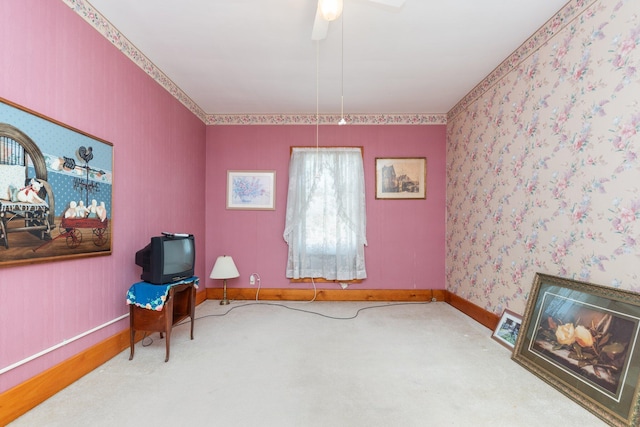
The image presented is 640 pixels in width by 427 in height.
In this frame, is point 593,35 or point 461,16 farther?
point 461,16

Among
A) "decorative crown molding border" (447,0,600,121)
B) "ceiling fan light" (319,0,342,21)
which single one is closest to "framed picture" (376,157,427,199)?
"decorative crown molding border" (447,0,600,121)

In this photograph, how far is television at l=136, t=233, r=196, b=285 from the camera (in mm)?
2387

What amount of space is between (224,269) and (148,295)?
1541 millimetres

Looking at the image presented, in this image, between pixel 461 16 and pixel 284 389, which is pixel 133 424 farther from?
pixel 461 16

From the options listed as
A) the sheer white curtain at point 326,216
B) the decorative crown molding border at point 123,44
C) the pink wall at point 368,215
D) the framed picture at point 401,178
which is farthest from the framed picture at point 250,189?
the framed picture at point 401,178

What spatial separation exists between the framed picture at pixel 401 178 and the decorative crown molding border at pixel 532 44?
3.34 feet

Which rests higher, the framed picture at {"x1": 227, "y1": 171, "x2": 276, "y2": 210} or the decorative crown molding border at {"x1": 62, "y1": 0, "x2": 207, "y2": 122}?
the decorative crown molding border at {"x1": 62, "y1": 0, "x2": 207, "y2": 122}

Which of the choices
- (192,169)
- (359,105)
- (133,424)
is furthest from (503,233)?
(192,169)

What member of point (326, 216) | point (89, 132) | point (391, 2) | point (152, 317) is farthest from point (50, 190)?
point (326, 216)

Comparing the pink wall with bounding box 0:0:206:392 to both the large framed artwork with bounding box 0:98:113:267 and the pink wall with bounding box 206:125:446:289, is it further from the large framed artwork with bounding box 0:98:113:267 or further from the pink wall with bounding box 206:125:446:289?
the pink wall with bounding box 206:125:446:289

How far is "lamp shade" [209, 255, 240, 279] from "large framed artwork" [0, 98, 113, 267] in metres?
1.62

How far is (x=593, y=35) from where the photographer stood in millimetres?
1946

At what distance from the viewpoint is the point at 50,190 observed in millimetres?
1850

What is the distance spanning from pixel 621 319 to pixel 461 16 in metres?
2.28
